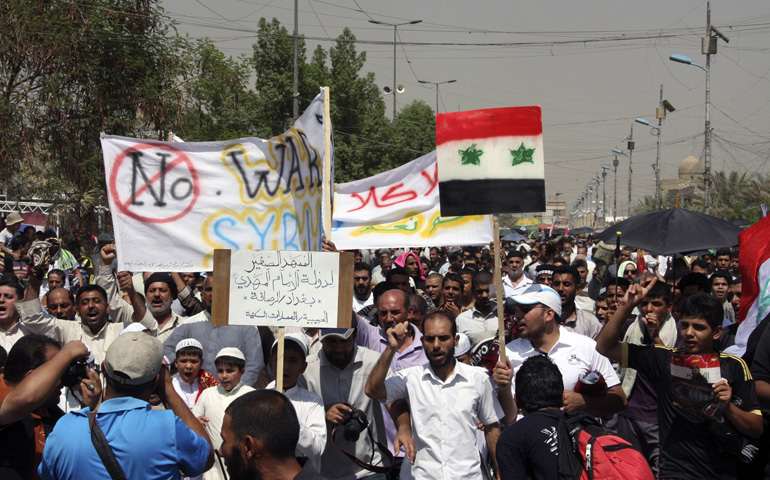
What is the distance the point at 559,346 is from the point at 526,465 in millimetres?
1272

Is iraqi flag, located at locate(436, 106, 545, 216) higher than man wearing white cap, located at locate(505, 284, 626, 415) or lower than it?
higher

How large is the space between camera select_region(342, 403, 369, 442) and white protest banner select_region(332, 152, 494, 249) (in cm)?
320

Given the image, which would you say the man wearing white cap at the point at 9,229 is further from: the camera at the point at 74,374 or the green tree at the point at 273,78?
the green tree at the point at 273,78

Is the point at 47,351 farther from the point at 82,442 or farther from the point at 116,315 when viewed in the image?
the point at 116,315

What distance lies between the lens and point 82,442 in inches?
121

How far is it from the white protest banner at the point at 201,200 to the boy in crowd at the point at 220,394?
0.77 meters

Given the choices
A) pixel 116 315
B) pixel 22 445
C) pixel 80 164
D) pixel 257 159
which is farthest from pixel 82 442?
pixel 80 164

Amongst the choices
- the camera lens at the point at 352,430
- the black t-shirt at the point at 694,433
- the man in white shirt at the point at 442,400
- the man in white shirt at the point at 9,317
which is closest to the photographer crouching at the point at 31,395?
the camera lens at the point at 352,430

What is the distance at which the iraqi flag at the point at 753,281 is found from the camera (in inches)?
199

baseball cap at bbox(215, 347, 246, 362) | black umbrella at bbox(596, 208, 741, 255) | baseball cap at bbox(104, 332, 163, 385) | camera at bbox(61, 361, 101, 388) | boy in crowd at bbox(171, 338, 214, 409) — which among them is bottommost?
boy in crowd at bbox(171, 338, 214, 409)

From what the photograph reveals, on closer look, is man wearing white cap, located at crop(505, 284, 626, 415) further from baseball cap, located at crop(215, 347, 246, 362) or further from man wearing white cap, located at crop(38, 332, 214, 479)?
man wearing white cap, located at crop(38, 332, 214, 479)

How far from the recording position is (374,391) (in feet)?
14.1

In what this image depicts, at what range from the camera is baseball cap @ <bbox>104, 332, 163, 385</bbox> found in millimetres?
3178

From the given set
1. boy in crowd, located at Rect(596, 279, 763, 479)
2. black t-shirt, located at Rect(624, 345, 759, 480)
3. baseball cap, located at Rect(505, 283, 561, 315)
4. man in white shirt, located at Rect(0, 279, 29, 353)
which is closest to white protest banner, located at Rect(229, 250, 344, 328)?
baseball cap, located at Rect(505, 283, 561, 315)
